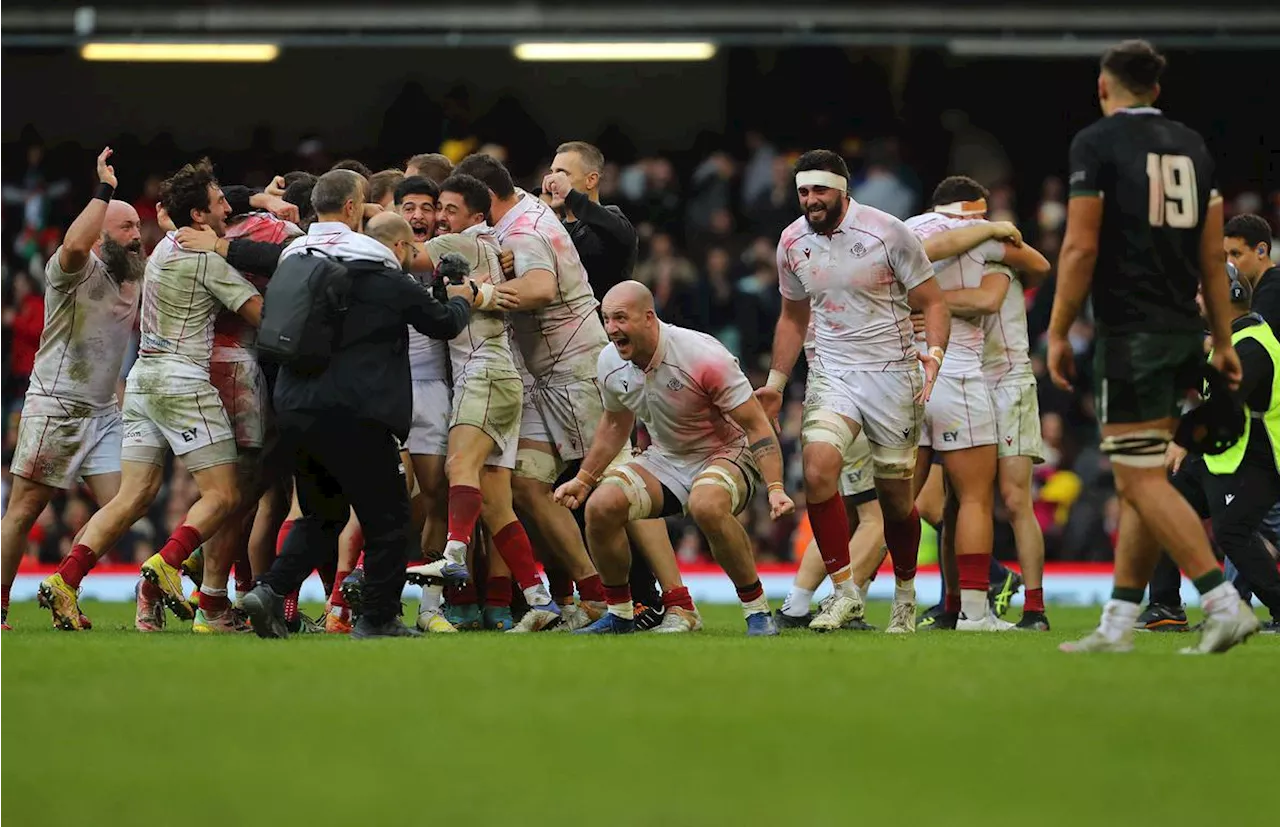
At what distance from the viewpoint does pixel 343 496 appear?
30.8ft

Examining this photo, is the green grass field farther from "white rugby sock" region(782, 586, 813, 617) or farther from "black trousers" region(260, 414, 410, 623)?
"white rugby sock" region(782, 586, 813, 617)

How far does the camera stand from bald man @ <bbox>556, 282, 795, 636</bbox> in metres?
9.77

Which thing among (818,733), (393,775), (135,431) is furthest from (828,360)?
(393,775)

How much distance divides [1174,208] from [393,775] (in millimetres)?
4536

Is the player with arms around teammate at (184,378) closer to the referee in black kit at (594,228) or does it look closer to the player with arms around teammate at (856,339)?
the referee in black kit at (594,228)

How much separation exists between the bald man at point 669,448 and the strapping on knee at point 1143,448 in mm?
2086

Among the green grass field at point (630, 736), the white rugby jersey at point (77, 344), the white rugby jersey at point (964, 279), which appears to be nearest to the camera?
the green grass field at point (630, 736)

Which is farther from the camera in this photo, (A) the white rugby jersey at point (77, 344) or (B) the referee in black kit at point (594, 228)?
(B) the referee in black kit at point (594, 228)

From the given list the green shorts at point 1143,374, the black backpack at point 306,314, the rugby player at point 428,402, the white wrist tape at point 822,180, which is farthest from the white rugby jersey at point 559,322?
the green shorts at point 1143,374

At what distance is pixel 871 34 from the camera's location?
2170 centimetres

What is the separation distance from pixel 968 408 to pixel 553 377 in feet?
7.98

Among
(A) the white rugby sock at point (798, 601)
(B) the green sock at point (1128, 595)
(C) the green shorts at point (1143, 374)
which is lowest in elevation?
(A) the white rugby sock at point (798, 601)

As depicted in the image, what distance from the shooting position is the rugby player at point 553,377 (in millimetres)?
10914

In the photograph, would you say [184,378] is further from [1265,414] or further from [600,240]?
[1265,414]
